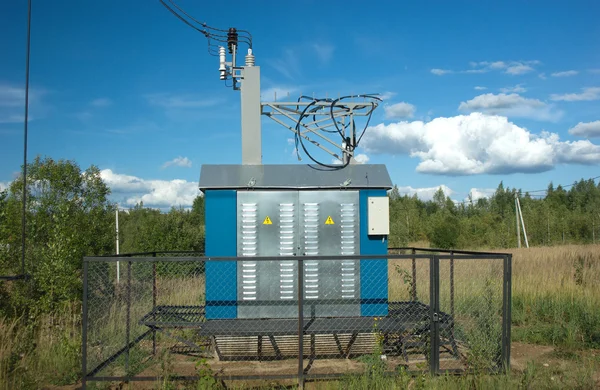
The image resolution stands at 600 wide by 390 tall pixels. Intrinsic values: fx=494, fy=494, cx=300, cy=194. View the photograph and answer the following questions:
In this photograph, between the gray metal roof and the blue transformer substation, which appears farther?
the gray metal roof

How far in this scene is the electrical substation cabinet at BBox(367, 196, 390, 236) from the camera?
24.7ft

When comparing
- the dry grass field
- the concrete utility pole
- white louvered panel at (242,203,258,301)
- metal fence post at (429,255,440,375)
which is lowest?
the dry grass field

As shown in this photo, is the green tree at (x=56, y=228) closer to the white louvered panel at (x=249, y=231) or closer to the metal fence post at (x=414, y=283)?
the white louvered panel at (x=249, y=231)

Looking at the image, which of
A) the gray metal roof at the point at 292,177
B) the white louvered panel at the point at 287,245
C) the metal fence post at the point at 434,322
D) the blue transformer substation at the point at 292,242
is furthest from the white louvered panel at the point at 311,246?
the metal fence post at the point at 434,322

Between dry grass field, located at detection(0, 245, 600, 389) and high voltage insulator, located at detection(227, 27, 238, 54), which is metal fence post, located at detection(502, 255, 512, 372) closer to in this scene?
dry grass field, located at detection(0, 245, 600, 389)

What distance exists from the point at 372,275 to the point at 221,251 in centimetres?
232

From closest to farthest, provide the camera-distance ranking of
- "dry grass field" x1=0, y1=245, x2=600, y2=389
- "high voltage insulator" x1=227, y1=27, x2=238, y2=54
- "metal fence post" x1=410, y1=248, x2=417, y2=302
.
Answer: "dry grass field" x1=0, y1=245, x2=600, y2=389 < "metal fence post" x1=410, y1=248, x2=417, y2=302 < "high voltage insulator" x1=227, y1=27, x2=238, y2=54

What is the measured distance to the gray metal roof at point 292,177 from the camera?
7570 millimetres

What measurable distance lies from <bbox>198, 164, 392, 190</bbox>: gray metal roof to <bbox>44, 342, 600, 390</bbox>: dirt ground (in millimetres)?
2607

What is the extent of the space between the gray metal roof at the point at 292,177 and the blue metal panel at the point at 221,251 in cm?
24

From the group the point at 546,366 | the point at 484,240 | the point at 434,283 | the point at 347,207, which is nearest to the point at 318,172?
the point at 347,207

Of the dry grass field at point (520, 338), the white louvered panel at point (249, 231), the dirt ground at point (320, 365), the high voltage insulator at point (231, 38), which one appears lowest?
the dirt ground at point (320, 365)

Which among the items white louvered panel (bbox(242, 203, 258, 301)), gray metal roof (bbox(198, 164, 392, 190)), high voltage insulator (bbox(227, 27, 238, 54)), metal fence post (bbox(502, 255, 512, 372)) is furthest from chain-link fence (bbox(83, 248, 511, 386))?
high voltage insulator (bbox(227, 27, 238, 54))

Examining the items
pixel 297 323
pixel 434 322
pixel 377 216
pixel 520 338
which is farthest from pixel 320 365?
pixel 520 338
